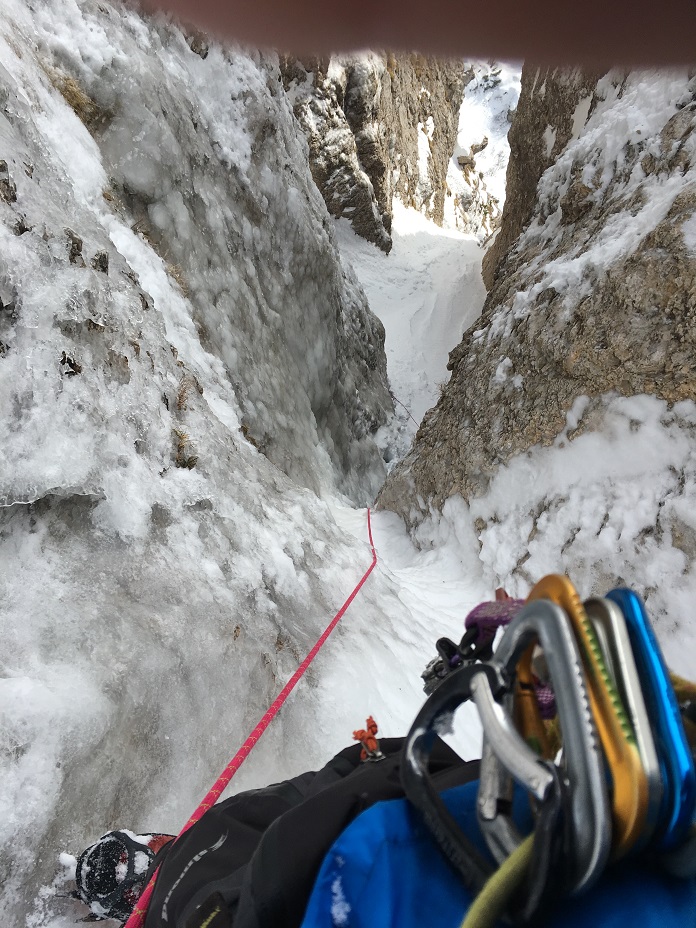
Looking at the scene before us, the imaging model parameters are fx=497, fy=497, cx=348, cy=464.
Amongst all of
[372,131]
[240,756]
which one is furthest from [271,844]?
[372,131]

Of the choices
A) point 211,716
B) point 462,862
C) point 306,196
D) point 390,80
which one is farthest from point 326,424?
point 390,80

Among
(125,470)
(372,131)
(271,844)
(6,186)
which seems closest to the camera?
(271,844)

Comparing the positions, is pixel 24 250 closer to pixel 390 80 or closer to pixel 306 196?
pixel 306 196

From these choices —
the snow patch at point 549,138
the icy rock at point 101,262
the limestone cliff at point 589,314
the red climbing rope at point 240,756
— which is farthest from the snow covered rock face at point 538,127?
the red climbing rope at point 240,756

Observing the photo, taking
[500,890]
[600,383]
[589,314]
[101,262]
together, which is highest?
[589,314]

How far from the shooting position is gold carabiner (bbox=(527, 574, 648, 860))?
597 mm

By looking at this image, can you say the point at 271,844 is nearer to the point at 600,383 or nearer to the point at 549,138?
the point at 600,383

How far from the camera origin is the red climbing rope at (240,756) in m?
1.25

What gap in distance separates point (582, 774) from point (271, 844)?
506mm

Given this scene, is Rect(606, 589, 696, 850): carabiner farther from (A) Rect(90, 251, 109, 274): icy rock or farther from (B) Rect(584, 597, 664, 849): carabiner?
(A) Rect(90, 251, 109, 274): icy rock

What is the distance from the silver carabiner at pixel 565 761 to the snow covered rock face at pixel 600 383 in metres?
3.77

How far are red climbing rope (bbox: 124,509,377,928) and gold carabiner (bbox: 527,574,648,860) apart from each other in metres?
1.10

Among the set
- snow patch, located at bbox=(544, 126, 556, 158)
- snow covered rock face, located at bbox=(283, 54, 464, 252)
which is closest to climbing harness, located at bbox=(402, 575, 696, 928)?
snow patch, located at bbox=(544, 126, 556, 158)

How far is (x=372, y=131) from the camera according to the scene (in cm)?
1540
